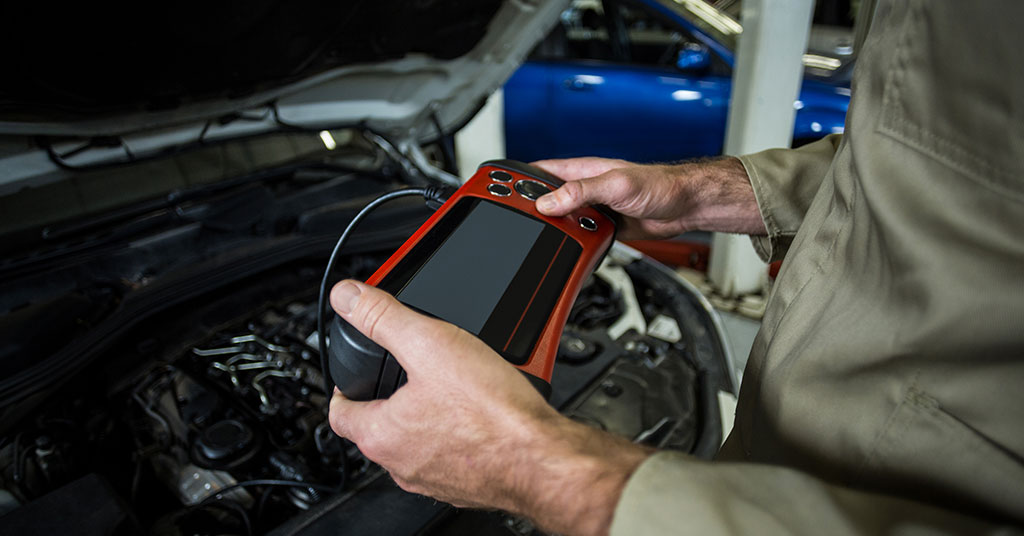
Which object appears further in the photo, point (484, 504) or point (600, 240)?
point (600, 240)

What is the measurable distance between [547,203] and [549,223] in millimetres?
29

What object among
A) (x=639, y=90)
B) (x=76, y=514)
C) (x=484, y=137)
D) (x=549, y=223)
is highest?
(x=549, y=223)

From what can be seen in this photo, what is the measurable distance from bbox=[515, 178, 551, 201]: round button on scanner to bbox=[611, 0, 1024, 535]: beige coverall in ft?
1.38

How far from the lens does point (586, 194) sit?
783mm

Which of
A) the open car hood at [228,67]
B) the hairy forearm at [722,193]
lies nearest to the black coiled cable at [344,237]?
the hairy forearm at [722,193]

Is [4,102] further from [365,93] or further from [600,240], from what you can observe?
[600,240]

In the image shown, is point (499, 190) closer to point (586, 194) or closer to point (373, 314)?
point (586, 194)

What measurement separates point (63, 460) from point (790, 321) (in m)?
1.00

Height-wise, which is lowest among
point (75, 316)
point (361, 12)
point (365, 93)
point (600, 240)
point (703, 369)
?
point (703, 369)

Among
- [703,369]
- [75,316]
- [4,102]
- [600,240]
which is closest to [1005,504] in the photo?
[600,240]

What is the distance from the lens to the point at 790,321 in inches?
20.6

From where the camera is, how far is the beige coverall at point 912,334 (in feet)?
1.16

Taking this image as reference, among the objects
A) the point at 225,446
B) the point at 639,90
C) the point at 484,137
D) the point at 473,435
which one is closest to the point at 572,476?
the point at 473,435

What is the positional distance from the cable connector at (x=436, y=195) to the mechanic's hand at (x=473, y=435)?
317 mm
